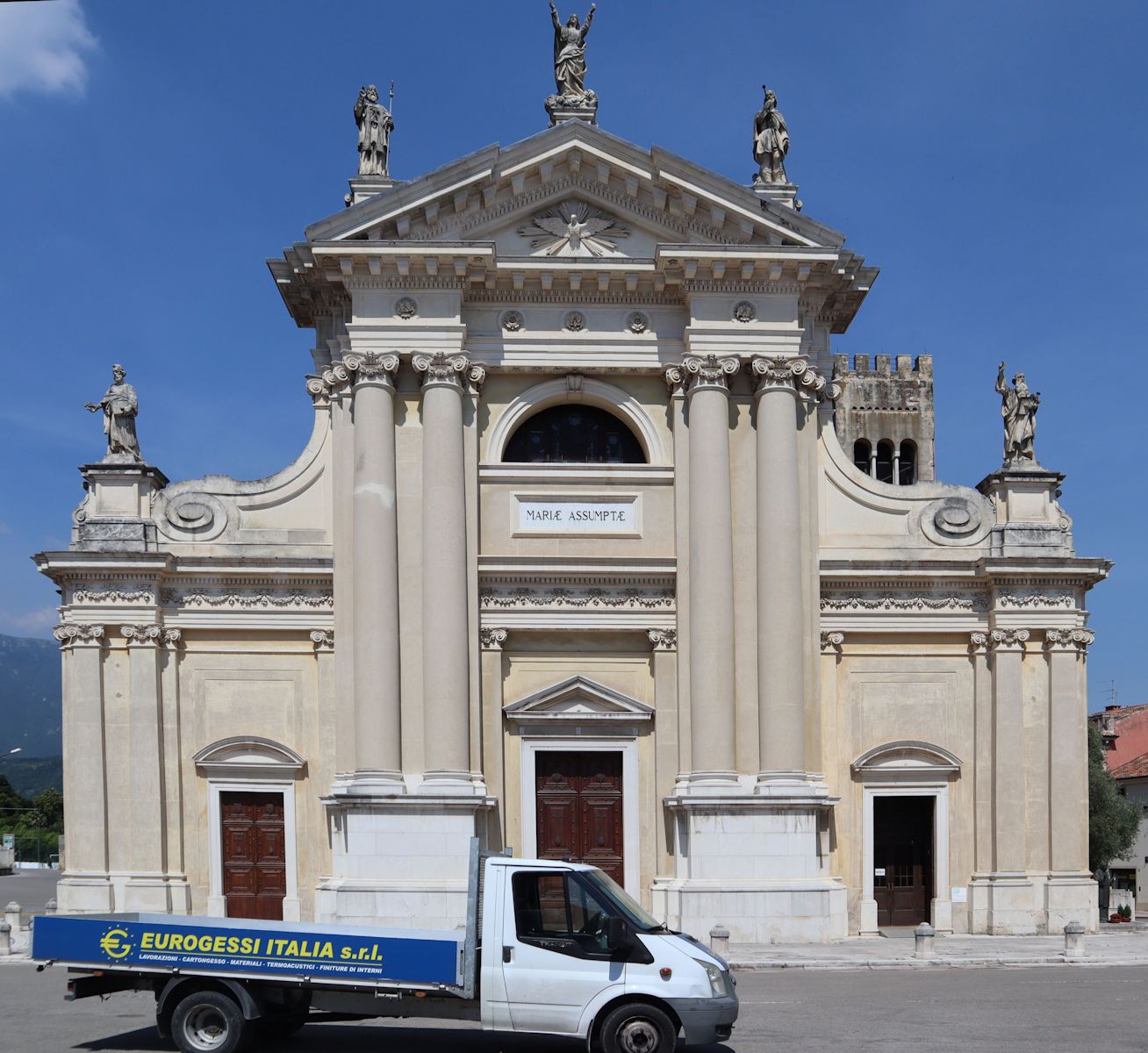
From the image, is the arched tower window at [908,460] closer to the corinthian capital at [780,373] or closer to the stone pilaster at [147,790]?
the corinthian capital at [780,373]

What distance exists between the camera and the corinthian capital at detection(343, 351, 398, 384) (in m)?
27.5

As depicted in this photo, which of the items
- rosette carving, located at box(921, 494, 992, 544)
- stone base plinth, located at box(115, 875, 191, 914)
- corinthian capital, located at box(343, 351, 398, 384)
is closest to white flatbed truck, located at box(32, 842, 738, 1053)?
stone base plinth, located at box(115, 875, 191, 914)

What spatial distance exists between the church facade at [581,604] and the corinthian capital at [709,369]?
0.24 feet

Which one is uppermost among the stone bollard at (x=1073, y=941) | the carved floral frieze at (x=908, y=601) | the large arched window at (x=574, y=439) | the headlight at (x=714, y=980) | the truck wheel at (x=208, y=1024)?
the large arched window at (x=574, y=439)

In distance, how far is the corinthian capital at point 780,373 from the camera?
2781 centimetres

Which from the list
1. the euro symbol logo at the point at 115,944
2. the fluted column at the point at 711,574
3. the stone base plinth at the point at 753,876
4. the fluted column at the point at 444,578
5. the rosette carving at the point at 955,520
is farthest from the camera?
the rosette carving at the point at 955,520

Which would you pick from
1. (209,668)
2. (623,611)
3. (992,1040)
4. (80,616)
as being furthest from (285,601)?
(992,1040)

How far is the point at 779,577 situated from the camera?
27375 mm

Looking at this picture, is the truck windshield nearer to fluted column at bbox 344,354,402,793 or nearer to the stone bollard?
the stone bollard

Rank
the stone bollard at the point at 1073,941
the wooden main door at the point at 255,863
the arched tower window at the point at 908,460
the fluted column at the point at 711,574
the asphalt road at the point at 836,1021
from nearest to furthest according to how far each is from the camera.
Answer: the asphalt road at the point at 836,1021 → the stone bollard at the point at 1073,941 → the fluted column at the point at 711,574 → the wooden main door at the point at 255,863 → the arched tower window at the point at 908,460

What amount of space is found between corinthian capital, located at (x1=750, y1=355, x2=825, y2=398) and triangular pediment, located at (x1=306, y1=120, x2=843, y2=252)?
221cm

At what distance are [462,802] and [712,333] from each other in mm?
9974

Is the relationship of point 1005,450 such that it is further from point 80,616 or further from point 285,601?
point 80,616

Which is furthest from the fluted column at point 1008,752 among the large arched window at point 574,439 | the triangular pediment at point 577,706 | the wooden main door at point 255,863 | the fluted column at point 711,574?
the wooden main door at point 255,863
